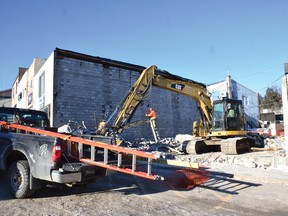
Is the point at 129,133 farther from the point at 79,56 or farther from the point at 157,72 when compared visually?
the point at 157,72

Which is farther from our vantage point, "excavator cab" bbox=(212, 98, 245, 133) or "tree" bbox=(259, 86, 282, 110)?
"tree" bbox=(259, 86, 282, 110)

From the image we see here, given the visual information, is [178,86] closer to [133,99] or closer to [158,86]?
[158,86]

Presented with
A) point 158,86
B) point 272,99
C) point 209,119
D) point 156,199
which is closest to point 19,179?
point 156,199

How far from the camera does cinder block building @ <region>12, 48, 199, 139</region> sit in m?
21.0

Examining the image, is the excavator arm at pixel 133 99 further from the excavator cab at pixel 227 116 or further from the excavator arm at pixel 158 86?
the excavator cab at pixel 227 116

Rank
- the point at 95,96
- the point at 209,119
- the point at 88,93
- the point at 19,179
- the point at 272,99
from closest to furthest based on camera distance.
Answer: the point at 19,179 → the point at 209,119 → the point at 88,93 → the point at 95,96 → the point at 272,99

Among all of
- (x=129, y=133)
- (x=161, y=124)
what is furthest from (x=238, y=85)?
(x=129, y=133)

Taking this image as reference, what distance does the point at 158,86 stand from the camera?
1438cm

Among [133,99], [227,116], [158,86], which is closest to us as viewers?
[133,99]

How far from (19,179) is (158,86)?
29.7 ft

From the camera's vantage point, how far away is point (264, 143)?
19.2 metres

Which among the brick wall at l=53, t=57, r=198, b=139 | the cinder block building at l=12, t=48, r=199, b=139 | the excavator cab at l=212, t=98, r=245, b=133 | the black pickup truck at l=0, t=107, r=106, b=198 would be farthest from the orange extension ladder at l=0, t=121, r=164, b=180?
the brick wall at l=53, t=57, r=198, b=139

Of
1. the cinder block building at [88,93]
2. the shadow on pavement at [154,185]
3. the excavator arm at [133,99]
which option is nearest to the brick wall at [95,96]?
the cinder block building at [88,93]

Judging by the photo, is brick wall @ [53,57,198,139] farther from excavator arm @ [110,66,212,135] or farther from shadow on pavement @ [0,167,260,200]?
shadow on pavement @ [0,167,260,200]
